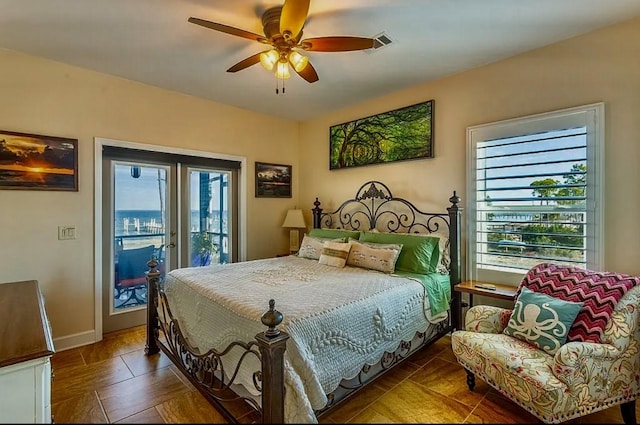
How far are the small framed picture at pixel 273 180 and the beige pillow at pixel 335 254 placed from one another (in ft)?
5.06

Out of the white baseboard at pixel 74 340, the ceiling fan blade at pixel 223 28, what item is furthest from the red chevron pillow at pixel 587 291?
the white baseboard at pixel 74 340

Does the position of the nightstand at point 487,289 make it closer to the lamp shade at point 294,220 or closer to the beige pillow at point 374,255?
the beige pillow at point 374,255

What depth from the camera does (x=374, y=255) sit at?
294 cm

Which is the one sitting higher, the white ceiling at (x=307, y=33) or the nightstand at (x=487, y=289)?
the white ceiling at (x=307, y=33)

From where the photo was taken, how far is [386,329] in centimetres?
210

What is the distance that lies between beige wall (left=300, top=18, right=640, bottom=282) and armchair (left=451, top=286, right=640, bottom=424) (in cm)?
77

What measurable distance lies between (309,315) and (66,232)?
8.76 ft

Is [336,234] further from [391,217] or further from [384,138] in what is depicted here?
[384,138]

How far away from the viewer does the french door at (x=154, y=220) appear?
10.7 ft

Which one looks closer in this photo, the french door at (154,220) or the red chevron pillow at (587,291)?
the red chevron pillow at (587,291)

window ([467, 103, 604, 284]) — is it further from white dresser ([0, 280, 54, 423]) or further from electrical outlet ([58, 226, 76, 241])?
electrical outlet ([58, 226, 76, 241])

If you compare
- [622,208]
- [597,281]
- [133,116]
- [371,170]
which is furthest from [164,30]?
[622,208]

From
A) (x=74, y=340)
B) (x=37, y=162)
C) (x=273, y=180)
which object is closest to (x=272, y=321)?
(x=74, y=340)

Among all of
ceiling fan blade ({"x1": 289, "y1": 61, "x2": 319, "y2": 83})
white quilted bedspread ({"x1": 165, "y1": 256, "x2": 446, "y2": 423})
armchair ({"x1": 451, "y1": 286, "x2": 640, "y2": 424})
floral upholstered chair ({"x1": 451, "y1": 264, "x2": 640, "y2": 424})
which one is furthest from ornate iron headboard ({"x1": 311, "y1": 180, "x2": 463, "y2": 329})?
ceiling fan blade ({"x1": 289, "y1": 61, "x2": 319, "y2": 83})
